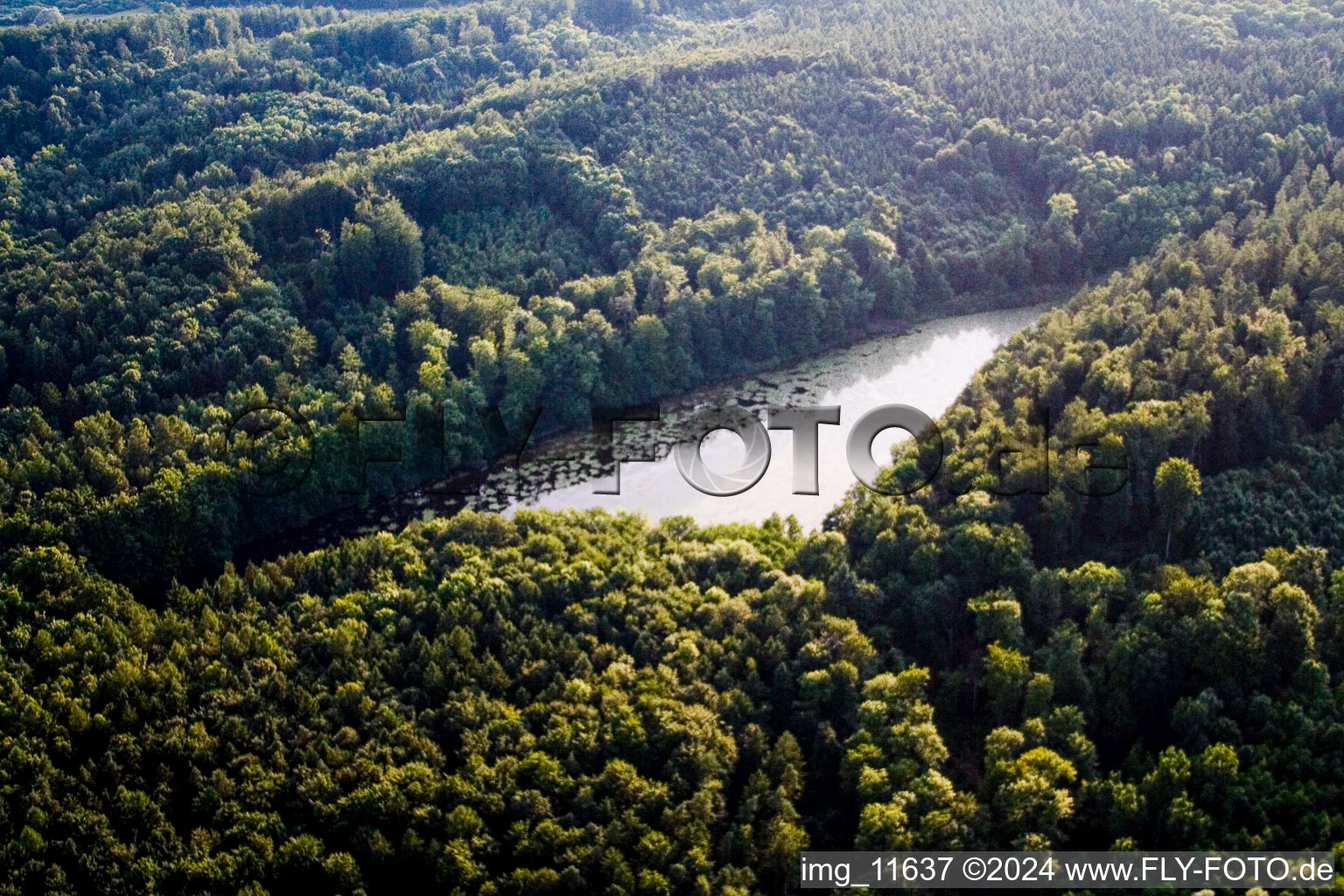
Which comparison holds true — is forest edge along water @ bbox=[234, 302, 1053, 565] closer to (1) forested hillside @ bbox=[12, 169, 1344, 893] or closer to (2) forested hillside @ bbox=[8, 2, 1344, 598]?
(2) forested hillside @ bbox=[8, 2, 1344, 598]

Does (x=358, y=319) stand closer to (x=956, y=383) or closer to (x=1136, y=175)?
(x=956, y=383)

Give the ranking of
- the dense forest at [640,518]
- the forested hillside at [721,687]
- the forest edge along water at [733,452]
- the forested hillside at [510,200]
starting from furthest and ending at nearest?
the forested hillside at [510,200] < the forest edge along water at [733,452] < the dense forest at [640,518] < the forested hillside at [721,687]

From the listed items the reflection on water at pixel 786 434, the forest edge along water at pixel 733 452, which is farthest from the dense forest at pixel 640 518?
the reflection on water at pixel 786 434

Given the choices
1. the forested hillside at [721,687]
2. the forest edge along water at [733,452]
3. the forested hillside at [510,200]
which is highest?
the forested hillside at [510,200]

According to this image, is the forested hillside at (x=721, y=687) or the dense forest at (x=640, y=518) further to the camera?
the dense forest at (x=640, y=518)

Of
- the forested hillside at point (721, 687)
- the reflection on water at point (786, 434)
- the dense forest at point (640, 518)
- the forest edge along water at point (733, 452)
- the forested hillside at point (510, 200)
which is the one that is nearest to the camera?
the forested hillside at point (721, 687)

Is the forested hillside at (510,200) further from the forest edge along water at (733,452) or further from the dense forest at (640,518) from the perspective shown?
the forest edge along water at (733,452)

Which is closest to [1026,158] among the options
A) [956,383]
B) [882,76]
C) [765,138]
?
[882,76]

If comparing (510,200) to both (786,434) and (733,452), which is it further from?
(733,452)

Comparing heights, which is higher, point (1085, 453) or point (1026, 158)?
point (1026, 158)
